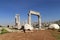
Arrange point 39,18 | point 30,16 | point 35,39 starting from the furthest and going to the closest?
point 39,18 < point 30,16 < point 35,39

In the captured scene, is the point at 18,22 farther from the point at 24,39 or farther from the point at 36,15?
the point at 24,39

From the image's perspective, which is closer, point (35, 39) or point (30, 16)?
point (35, 39)

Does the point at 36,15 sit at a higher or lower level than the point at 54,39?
higher

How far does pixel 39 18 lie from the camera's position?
46.4m

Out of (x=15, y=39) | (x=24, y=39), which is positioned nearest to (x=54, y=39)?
(x=24, y=39)

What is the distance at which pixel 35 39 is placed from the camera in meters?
12.3

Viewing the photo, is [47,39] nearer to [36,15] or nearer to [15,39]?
[15,39]

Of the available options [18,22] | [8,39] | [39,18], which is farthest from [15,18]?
[8,39]

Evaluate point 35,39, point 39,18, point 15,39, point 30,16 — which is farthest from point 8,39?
point 39,18

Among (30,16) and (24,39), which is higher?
(30,16)

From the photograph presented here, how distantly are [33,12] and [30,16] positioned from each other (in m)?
2.26

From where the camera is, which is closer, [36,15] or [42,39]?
[42,39]

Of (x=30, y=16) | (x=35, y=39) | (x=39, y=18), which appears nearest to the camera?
(x=35, y=39)

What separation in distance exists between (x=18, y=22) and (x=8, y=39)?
30.8 metres
